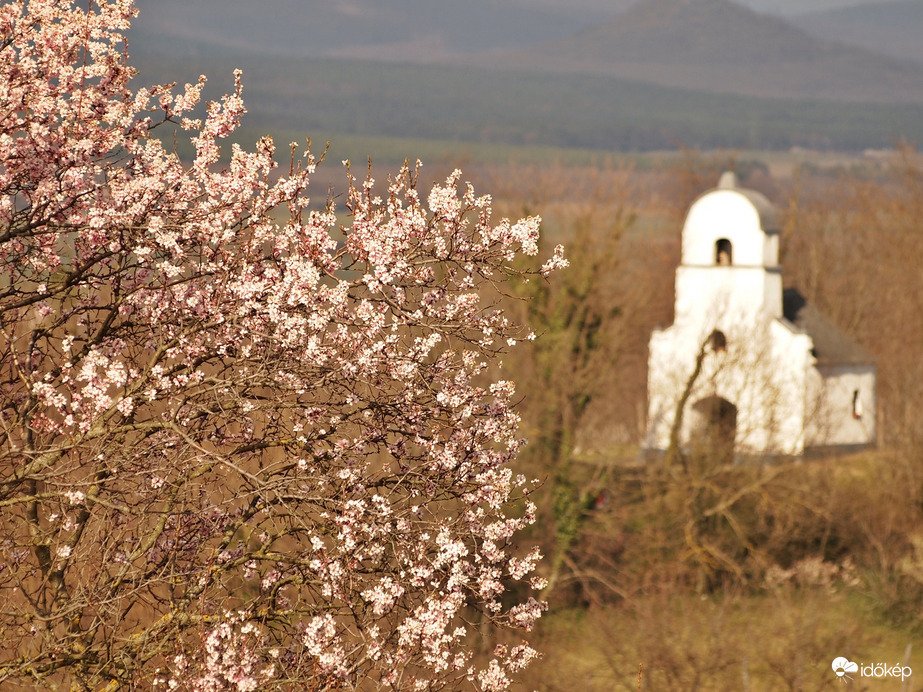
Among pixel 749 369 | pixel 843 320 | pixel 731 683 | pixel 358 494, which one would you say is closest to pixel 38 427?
pixel 358 494

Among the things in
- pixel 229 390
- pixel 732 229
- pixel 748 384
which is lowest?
pixel 748 384

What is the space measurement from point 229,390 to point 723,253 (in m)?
35.8

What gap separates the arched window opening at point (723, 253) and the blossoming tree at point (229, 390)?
114 ft

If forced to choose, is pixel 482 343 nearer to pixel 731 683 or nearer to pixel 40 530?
pixel 40 530

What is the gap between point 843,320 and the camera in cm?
5962

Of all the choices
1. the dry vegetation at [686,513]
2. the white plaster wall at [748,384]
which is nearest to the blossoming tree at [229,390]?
the dry vegetation at [686,513]

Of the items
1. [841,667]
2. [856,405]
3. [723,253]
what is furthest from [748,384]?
[841,667]

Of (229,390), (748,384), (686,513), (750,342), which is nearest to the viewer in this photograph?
(229,390)

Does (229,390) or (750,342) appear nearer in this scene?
(229,390)

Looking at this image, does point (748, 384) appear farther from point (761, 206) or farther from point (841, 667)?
point (841, 667)

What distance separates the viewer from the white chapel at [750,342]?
34.8 m

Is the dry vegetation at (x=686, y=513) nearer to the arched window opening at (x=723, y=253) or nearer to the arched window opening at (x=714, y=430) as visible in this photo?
the arched window opening at (x=714, y=430)

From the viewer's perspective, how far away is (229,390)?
6.38 m

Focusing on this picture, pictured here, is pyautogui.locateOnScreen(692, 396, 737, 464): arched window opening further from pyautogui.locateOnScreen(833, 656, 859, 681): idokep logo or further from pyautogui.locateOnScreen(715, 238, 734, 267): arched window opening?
pyautogui.locateOnScreen(833, 656, 859, 681): idokep logo
